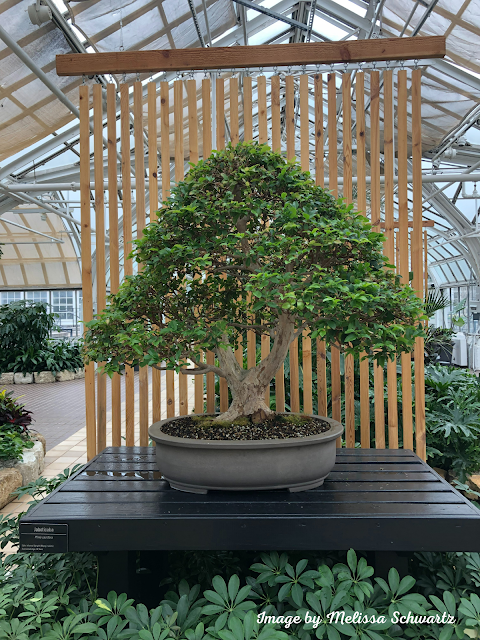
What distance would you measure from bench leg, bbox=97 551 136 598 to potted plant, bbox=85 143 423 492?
267 millimetres

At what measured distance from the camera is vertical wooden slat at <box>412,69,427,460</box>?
2.19m

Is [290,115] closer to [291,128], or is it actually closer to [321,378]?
[291,128]

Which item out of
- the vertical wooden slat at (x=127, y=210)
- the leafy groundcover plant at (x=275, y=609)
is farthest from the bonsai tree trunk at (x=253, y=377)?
the vertical wooden slat at (x=127, y=210)

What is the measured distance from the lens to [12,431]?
149 inches

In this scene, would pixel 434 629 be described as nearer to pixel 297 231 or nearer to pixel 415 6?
pixel 297 231

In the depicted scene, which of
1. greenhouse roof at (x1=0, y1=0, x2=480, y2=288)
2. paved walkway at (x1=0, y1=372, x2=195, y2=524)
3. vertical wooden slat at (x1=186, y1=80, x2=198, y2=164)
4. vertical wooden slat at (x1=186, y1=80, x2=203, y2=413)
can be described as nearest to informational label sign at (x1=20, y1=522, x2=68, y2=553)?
vertical wooden slat at (x1=186, y1=80, x2=203, y2=413)

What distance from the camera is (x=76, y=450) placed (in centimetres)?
443

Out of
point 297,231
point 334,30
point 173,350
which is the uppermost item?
point 334,30

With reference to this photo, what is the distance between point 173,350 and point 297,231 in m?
0.54

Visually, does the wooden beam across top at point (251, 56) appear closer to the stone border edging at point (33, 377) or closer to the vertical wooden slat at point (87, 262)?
the vertical wooden slat at point (87, 262)

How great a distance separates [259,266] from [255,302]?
0.15 meters

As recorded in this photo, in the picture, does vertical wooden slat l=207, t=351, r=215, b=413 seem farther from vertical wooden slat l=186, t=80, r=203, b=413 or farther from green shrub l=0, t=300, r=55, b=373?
green shrub l=0, t=300, r=55, b=373

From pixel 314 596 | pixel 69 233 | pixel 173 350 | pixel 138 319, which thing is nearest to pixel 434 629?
pixel 314 596

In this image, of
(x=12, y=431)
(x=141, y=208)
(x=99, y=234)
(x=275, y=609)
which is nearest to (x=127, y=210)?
(x=141, y=208)
